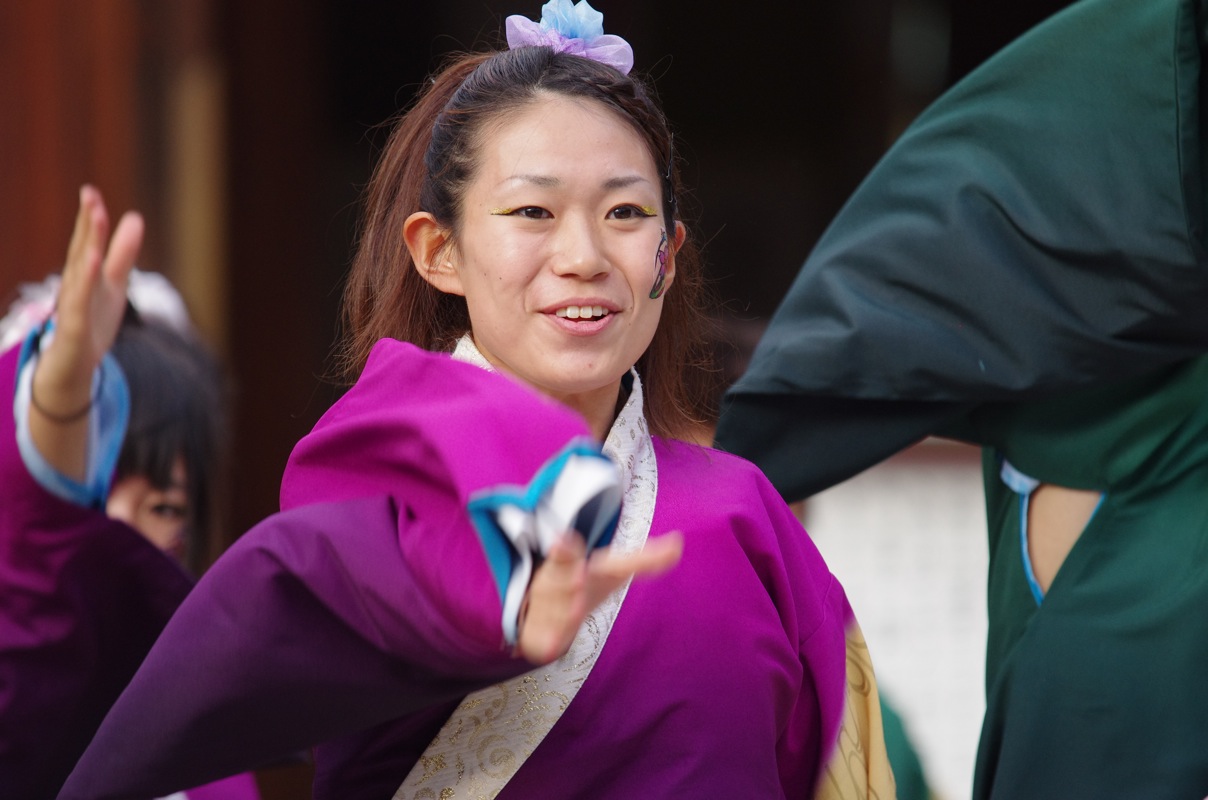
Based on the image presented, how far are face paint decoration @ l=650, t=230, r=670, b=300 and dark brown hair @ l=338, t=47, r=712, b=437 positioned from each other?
6 cm

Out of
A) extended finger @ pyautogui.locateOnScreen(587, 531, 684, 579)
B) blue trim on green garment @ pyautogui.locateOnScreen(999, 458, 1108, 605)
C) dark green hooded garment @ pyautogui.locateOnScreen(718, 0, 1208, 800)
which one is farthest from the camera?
blue trim on green garment @ pyautogui.locateOnScreen(999, 458, 1108, 605)

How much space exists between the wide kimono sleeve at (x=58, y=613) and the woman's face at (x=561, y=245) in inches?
17.9

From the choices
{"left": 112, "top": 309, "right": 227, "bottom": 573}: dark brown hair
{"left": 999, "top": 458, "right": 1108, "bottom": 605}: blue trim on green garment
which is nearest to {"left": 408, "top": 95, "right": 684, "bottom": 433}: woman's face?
{"left": 999, "top": 458, "right": 1108, "bottom": 605}: blue trim on green garment

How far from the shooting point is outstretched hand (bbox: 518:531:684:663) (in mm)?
1049

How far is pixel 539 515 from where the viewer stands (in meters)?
1.07

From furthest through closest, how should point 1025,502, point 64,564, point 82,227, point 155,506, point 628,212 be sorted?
point 155,506
point 1025,502
point 64,564
point 628,212
point 82,227

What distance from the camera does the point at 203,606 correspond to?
121 cm

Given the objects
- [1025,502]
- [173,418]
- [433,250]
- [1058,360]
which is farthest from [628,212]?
[173,418]

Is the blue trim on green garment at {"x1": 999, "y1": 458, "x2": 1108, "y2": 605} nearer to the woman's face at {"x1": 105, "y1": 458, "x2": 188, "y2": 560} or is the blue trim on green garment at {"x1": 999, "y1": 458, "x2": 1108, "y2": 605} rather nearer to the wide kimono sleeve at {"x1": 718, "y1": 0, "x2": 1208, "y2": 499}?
the wide kimono sleeve at {"x1": 718, "y1": 0, "x2": 1208, "y2": 499}

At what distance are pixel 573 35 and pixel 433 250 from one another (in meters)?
0.27

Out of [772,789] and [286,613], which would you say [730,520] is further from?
[286,613]

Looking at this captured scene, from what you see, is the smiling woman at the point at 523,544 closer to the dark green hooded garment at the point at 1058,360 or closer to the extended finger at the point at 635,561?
the extended finger at the point at 635,561

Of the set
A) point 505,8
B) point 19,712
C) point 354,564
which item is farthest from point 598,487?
point 505,8

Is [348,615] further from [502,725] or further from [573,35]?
[573,35]
